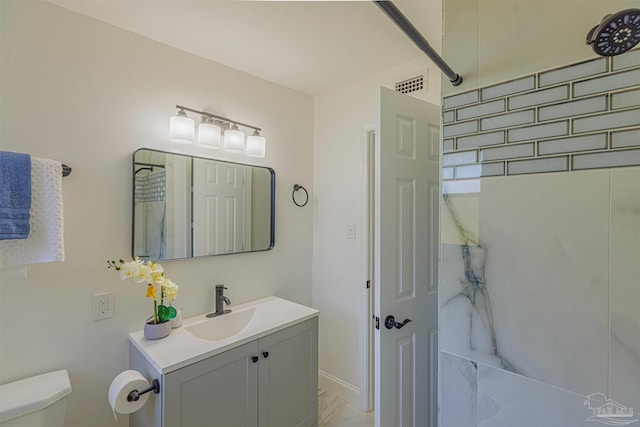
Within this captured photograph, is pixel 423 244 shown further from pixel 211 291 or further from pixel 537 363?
pixel 211 291

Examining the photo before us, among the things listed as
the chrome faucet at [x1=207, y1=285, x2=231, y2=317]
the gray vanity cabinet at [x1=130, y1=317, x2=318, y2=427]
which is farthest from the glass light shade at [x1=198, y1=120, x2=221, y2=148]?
the gray vanity cabinet at [x1=130, y1=317, x2=318, y2=427]

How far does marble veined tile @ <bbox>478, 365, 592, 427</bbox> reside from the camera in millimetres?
764

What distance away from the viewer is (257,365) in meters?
Result: 1.58

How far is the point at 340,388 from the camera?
Answer: 7.61ft

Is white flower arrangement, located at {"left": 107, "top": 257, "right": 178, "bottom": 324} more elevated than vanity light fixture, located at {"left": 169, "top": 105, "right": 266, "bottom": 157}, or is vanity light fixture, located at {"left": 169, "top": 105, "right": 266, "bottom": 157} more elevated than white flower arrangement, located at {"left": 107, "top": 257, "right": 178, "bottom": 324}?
vanity light fixture, located at {"left": 169, "top": 105, "right": 266, "bottom": 157}

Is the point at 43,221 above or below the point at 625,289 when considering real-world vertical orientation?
above

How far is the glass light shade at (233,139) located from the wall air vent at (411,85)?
1.13m

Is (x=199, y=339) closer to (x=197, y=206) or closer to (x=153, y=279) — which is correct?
(x=153, y=279)

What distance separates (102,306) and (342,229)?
157 centimetres

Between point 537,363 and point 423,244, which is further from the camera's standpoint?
point 423,244

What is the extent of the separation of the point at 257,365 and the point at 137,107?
156 cm

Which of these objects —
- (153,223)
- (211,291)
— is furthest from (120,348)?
(153,223)

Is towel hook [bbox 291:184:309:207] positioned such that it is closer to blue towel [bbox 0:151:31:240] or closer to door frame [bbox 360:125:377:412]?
door frame [bbox 360:125:377:412]

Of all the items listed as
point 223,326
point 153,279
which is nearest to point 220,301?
point 223,326
